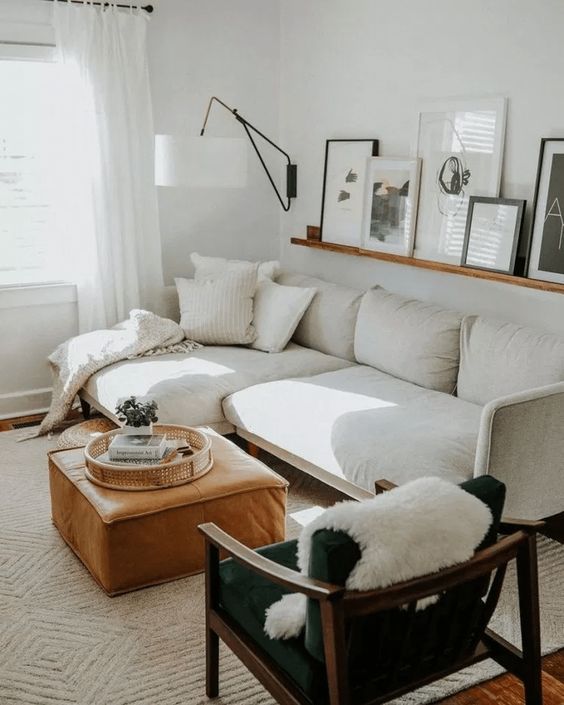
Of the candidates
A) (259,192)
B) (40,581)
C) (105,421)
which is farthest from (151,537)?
(259,192)

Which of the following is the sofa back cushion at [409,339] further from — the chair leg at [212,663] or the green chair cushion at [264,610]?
the chair leg at [212,663]

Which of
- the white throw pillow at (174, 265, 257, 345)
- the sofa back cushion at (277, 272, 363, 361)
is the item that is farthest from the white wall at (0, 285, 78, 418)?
the sofa back cushion at (277, 272, 363, 361)

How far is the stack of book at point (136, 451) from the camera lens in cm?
279

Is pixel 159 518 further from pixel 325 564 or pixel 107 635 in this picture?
pixel 325 564

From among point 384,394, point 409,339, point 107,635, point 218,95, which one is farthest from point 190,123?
point 107,635

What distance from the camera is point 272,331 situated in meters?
4.21

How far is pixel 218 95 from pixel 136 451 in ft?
8.97

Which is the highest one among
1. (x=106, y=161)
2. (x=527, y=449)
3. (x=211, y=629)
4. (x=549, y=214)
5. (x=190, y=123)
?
(x=190, y=123)

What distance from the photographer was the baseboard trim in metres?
4.44

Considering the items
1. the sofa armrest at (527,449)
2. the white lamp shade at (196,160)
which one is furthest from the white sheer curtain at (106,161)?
the sofa armrest at (527,449)

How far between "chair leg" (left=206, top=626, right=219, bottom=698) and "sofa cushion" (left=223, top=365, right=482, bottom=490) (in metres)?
0.91

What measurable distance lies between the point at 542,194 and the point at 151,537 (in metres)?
2.09

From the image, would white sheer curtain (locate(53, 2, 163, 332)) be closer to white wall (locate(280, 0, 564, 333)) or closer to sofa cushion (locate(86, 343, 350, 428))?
sofa cushion (locate(86, 343, 350, 428))

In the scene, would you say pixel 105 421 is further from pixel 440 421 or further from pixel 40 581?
pixel 440 421
